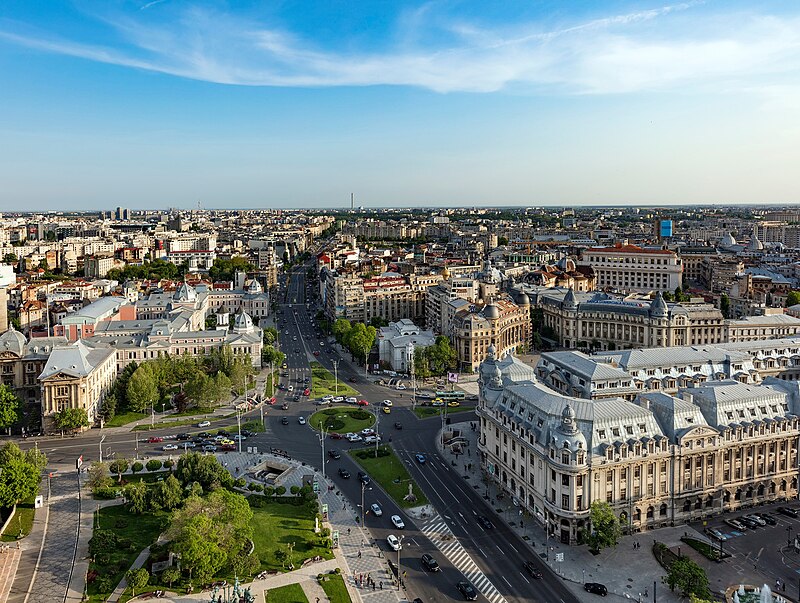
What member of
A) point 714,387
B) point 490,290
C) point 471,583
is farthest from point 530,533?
point 490,290

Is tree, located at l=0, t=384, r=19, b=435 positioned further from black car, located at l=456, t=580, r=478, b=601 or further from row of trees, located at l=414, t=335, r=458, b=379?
black car, located at l=456, t=580, r=478, b=601

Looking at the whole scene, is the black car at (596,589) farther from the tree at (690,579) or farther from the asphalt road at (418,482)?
the tree at (690,579)

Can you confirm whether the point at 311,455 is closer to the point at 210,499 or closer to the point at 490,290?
the point at 210,499

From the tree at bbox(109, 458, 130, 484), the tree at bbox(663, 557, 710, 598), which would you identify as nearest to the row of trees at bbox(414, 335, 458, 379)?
the tree at bbox(109, 458, 130, 484)

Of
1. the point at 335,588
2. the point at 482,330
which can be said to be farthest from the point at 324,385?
the point at 335,588

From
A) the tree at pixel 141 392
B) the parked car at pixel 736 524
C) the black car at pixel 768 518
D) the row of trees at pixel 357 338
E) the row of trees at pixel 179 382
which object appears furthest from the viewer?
the row of trees at pixel 357 338

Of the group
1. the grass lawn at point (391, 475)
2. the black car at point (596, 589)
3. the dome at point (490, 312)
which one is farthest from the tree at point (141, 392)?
the black car at point (596, 589)

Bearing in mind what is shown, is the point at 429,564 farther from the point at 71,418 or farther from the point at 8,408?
the point at 8,408
